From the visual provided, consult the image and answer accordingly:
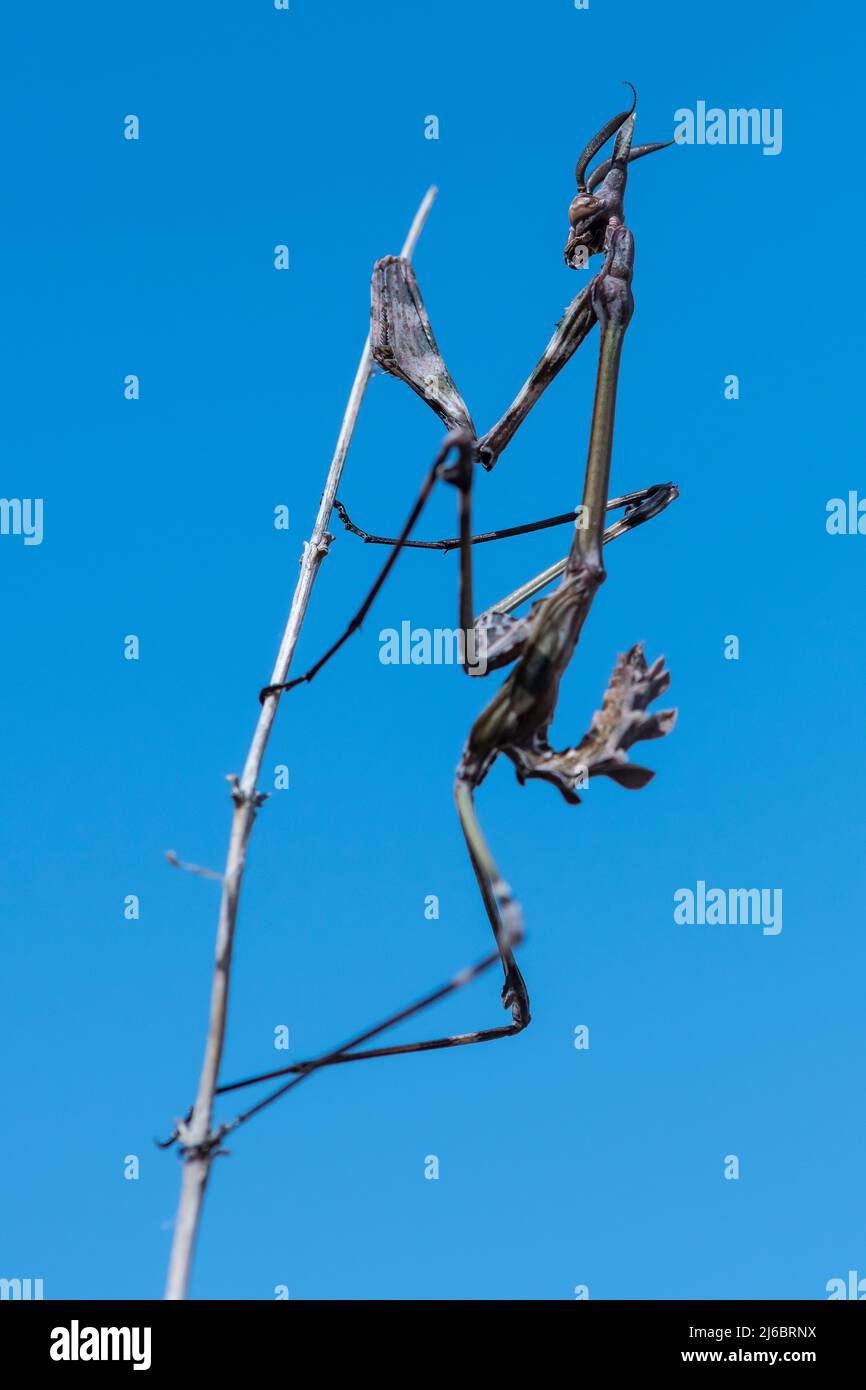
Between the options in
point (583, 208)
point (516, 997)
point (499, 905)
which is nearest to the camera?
point (499, 905)

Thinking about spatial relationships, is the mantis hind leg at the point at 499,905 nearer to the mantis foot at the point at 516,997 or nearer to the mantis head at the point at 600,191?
the mantis foot at the point at 516,997

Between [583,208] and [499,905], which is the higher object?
[583,208]

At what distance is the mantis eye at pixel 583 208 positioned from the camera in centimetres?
489

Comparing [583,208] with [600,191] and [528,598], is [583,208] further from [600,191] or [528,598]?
[528,598]

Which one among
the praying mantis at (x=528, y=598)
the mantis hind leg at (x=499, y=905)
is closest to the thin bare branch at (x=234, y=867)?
the praying mantis at (x=528, y=598)

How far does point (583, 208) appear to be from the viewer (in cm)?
491

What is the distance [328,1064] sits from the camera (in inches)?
157

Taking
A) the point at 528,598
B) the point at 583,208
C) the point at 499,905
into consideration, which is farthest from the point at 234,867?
the point at 583,208

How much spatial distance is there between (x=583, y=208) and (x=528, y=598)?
4.91 ft

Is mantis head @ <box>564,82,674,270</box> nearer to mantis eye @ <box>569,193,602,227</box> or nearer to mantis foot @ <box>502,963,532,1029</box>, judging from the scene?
mantis eye @ <box>569,193,602,227</box>
